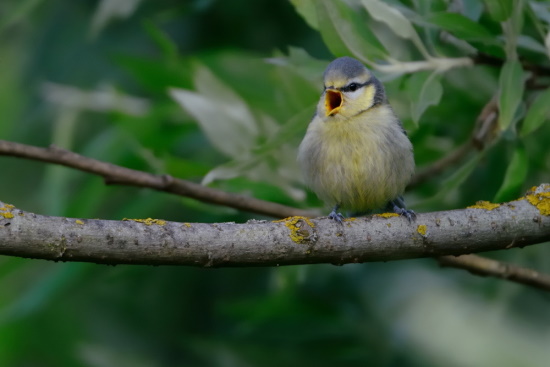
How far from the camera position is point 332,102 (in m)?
2.53

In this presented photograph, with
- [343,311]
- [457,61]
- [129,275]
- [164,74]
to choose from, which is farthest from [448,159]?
[129,275]

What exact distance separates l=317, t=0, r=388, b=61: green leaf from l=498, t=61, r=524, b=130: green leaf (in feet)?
1.14

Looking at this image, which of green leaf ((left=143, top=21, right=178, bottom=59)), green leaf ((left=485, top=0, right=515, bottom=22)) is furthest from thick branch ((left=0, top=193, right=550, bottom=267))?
green leaf ((left=143, top=21, right=178, bottom=59))

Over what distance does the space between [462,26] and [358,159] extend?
0.55 m

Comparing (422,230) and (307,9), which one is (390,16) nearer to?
(307,9)

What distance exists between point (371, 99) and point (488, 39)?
0.51 meters

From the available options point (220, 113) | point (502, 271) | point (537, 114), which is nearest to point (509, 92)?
point (537, 114)

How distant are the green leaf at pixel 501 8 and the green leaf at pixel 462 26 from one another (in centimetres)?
6

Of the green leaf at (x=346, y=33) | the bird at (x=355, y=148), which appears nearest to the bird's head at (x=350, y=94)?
the bird at (x=355, y=148)

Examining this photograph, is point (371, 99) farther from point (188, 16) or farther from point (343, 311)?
point (188, 16)

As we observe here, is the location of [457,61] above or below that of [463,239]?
above

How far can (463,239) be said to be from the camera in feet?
5.61

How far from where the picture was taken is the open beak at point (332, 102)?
2486mm

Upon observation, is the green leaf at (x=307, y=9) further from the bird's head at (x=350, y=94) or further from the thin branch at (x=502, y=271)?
the thin branch at (x=502, y=271)
